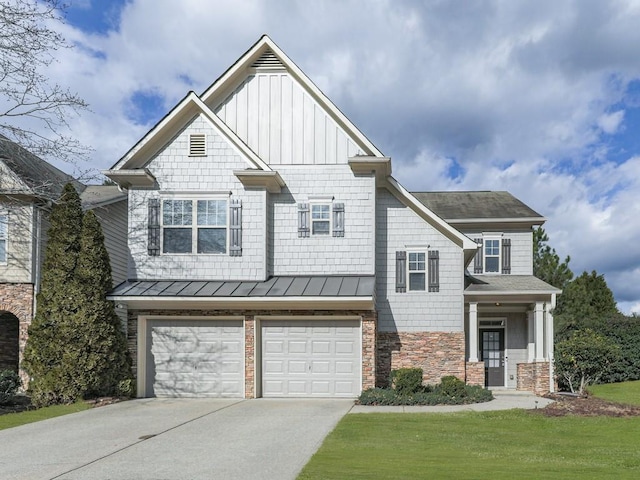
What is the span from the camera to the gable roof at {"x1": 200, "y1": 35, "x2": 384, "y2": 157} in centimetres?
2116

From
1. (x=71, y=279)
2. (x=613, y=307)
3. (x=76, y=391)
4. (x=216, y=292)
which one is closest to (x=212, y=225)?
(x=216, y=292)

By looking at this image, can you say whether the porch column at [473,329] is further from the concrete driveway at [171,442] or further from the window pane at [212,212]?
the window pane at [212,212]

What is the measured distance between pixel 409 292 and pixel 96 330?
9608 mm

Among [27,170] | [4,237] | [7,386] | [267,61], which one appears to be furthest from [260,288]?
[27,170]

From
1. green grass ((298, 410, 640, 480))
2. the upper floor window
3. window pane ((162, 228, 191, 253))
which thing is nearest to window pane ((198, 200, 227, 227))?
window pane ((162, 228, 191, 253))

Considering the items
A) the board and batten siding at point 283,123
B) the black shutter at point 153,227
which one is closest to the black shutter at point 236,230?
the board and batten siding at point 283,123

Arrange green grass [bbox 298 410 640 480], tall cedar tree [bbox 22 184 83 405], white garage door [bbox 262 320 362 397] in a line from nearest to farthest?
1. green grass [bbox 298 410 640 480]
2. tall cedar tree [bbox 22 184 83 405]
3. white garage door [bbox 262 320 362 397]

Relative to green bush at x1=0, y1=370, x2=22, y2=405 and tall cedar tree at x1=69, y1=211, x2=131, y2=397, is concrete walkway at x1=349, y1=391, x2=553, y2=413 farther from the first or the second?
green bush at x1=0, y1=370, x2=22, y2=405

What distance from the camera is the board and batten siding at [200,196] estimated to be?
68.0 ft

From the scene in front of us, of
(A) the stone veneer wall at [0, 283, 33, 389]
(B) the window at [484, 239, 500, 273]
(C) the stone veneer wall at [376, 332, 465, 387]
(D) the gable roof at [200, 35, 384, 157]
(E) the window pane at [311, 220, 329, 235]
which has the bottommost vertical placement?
(C) the stone veneer wall at [376, 332, 465, 387]

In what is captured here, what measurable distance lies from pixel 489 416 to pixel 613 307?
2634cm

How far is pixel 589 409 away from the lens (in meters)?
17.6

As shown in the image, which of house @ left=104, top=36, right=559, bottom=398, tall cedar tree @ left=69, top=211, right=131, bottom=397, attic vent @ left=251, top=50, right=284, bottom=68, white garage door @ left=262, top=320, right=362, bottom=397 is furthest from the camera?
attic vent @ left=251, top=50, right=284, bottom=68

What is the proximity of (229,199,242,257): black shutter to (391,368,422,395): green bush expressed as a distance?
19.0 ft
